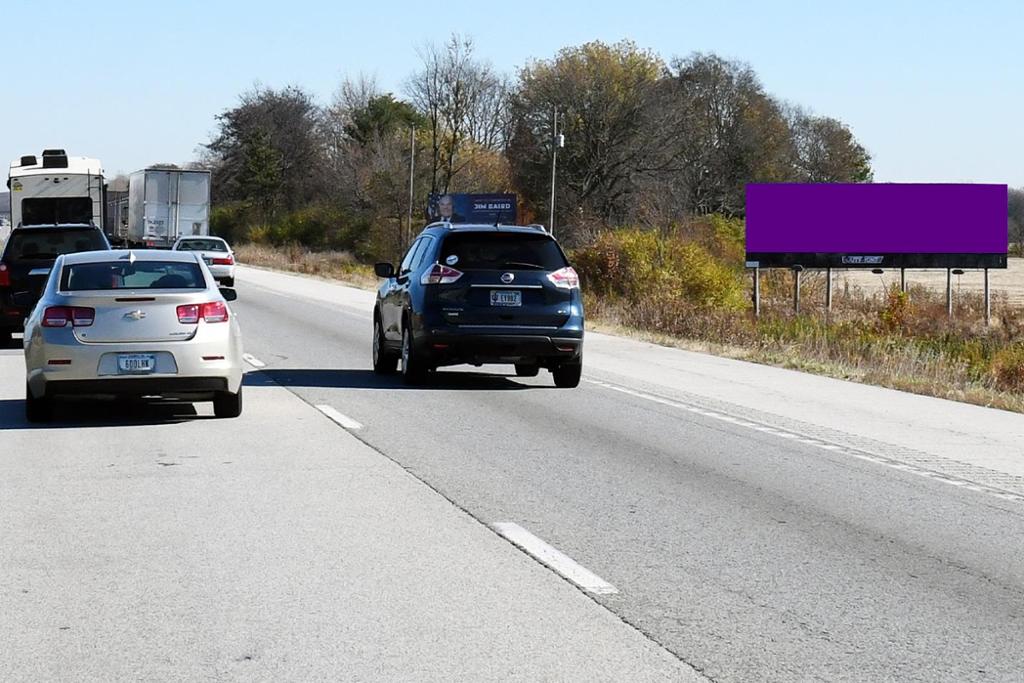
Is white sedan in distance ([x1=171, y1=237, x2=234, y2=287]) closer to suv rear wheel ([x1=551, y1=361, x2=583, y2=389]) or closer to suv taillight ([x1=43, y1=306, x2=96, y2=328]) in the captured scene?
suv rear wheel ([x1=551, y1=361, x2=583, y2=389])

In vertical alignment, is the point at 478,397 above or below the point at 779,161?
below

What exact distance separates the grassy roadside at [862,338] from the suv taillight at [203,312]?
8398 mm

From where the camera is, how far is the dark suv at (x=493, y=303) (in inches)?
695

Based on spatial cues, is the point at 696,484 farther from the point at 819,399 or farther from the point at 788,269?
the point at 788,269

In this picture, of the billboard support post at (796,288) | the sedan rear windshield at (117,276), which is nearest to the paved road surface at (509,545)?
the sedan rear windshield at (117,276)

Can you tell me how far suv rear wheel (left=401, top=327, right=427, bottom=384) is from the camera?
59.3ft

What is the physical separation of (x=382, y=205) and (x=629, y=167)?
20408 mm

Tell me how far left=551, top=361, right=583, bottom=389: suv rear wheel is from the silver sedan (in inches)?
194

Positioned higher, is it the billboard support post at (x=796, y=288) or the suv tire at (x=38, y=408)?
the billboard support post at (x=796, y=288)

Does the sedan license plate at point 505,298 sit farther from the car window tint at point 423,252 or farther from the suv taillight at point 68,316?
the suv taillight at point 68,316

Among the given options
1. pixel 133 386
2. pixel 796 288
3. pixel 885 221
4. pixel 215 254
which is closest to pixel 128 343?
pixel 133 386

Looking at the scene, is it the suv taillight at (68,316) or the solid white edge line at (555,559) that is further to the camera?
the suv taillight at (68,316)

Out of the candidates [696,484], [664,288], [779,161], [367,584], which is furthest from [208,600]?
[779,161]

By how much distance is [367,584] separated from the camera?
757cm
